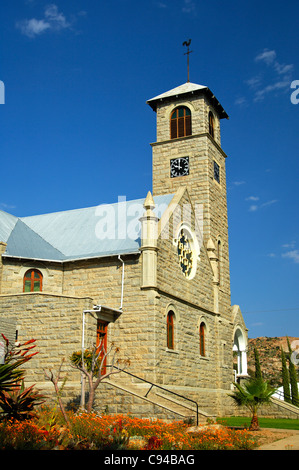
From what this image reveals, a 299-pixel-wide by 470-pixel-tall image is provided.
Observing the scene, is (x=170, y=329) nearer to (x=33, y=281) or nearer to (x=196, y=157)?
(x=33, y=281)

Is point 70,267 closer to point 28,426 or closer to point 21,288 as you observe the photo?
point 21,288

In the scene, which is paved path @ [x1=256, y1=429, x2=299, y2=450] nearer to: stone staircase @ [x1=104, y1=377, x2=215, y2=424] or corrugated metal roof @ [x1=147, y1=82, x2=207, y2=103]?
stone staircase @ [x1=104, y1=377, x2=215, y2=424]

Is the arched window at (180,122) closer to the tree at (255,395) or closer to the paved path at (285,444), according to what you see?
the tree at (255,395)

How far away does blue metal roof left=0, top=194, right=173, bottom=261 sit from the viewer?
25.0 metres

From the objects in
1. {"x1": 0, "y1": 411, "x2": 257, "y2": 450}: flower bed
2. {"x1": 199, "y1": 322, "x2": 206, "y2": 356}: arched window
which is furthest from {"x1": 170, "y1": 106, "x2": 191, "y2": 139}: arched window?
{"x1": 0, "y1": 411, "x2": 257, "y2": 450}: flower bed

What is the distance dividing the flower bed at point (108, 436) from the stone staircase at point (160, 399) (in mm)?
1549

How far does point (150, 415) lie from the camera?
1844cm

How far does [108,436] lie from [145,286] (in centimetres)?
1017

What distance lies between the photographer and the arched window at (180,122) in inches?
1359

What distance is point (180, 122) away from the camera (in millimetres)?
34875

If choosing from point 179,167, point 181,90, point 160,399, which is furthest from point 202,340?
point 181,90

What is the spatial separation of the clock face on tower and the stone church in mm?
66
